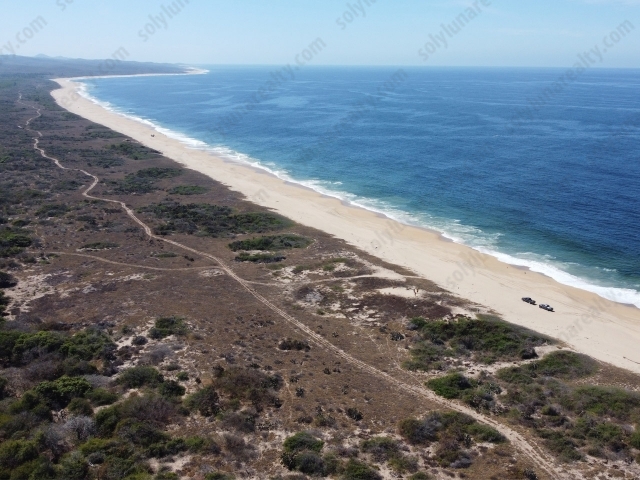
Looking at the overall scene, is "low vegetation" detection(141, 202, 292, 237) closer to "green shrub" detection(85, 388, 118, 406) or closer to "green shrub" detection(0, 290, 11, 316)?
"green shrub" detection(0, 290, 11, 316)

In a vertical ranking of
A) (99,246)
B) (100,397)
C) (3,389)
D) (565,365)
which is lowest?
(565,365)

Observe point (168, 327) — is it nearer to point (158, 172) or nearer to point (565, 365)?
point (565, 365)

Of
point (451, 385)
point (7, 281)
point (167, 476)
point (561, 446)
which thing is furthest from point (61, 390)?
point (561, 446)

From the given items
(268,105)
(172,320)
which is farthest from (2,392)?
(268,105)

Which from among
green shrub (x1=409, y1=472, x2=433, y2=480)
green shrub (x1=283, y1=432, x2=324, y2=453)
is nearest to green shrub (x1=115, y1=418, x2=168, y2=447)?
green shrub (x1=283, y1=432, x2=324, y2=453)

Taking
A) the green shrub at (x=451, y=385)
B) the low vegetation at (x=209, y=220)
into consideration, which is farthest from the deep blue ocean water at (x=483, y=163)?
the green shrub at (x=451, y=385)
